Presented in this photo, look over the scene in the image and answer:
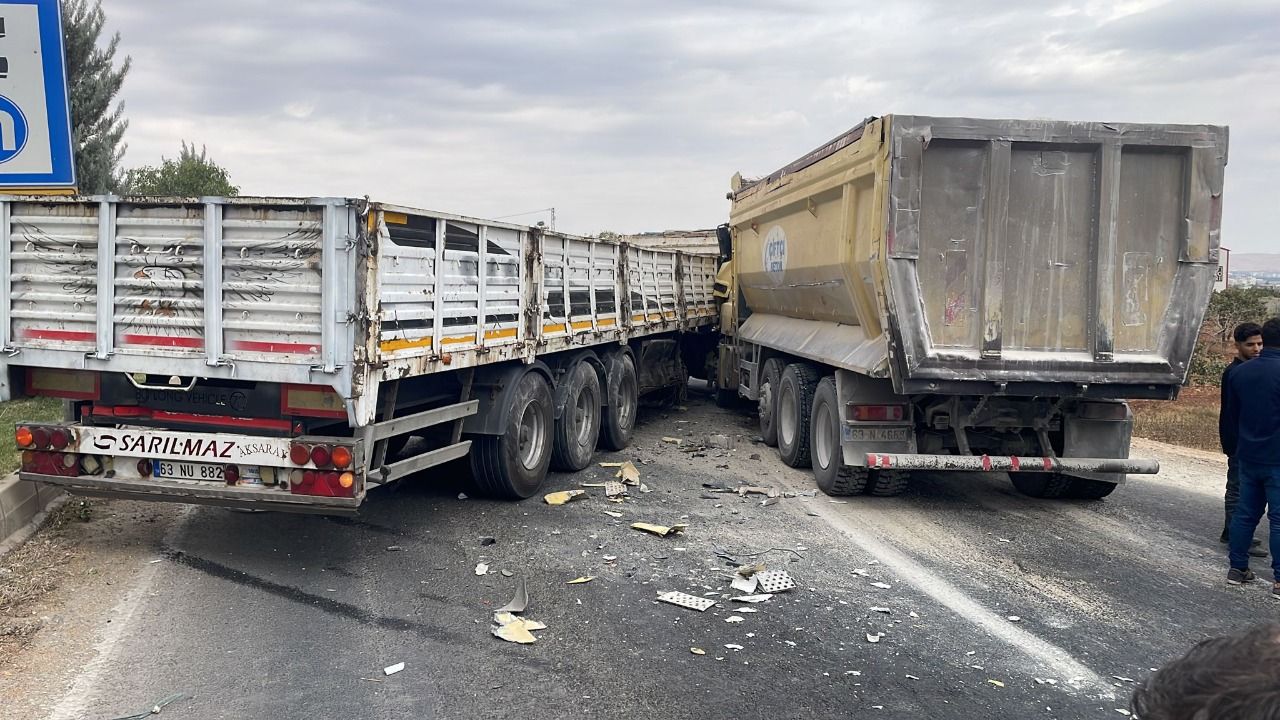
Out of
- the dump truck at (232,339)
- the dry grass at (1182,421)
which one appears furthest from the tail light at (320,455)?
the dry grass at (1182,421)

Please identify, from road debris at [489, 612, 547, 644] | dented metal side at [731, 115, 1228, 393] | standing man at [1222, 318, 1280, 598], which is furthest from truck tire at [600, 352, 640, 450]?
standing man at [1222, 318, 1280, 598]

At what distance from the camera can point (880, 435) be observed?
705 centimetres

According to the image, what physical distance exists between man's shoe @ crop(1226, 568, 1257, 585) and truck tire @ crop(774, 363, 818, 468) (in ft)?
12.1

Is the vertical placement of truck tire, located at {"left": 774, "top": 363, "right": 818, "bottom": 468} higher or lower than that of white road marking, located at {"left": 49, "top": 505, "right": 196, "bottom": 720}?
higher

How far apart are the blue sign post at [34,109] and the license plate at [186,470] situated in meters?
2.39

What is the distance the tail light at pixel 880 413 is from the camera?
7.06 m

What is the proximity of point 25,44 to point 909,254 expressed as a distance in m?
6.50

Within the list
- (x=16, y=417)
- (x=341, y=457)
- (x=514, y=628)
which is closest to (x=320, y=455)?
(x=341, y=457)

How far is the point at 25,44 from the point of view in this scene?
241 inches

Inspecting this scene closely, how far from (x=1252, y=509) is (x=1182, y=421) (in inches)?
295

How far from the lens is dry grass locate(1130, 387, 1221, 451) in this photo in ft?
35.6

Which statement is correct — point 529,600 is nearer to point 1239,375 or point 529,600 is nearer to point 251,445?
point 251,445

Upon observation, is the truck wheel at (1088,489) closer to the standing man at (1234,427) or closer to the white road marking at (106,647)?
the standing man at (1234,427)

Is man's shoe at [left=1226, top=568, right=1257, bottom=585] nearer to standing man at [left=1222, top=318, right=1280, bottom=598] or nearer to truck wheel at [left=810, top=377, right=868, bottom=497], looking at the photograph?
standing man at [left=1222, top=318, right=1280, bottom=598]
